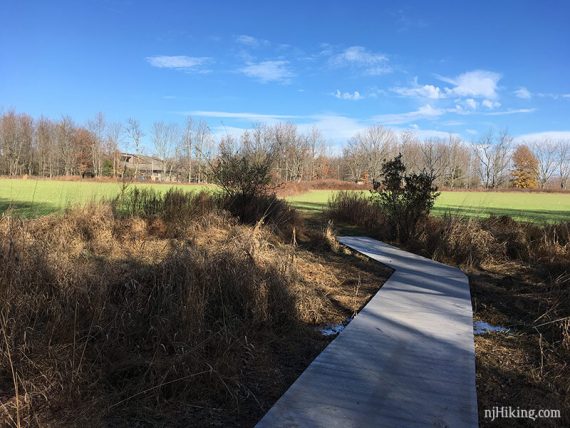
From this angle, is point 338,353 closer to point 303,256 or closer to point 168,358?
point 168,358

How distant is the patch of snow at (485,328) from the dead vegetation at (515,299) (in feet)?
0.39

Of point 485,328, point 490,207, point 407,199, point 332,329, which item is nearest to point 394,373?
point 332,329

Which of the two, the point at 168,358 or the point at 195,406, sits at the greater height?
the point at 168,358

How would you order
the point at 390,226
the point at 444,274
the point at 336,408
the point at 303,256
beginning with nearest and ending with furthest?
1. the point at 336,408
2. the point at 444,274
3. the point at 303,256
4. the point at 390,226

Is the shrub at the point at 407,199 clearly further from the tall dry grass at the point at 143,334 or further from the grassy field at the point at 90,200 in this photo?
the tall dry grass at the point at 143,334

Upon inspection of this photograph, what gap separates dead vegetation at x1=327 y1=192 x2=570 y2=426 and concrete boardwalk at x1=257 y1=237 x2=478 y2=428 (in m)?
0.19

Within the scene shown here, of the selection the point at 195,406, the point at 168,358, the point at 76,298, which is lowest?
the point at 195,406

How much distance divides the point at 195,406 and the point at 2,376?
145cm

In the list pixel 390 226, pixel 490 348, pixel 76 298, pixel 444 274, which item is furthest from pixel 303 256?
pixel 76 298

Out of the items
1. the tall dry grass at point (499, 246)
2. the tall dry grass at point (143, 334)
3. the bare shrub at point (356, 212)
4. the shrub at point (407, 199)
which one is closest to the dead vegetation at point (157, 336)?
the tall dry grass at point (143, 334)

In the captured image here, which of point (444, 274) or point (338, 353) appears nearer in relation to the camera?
point (338, 353)

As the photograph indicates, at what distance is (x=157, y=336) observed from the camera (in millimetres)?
3566

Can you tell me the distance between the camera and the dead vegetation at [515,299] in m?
3.36

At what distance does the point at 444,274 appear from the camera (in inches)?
286
